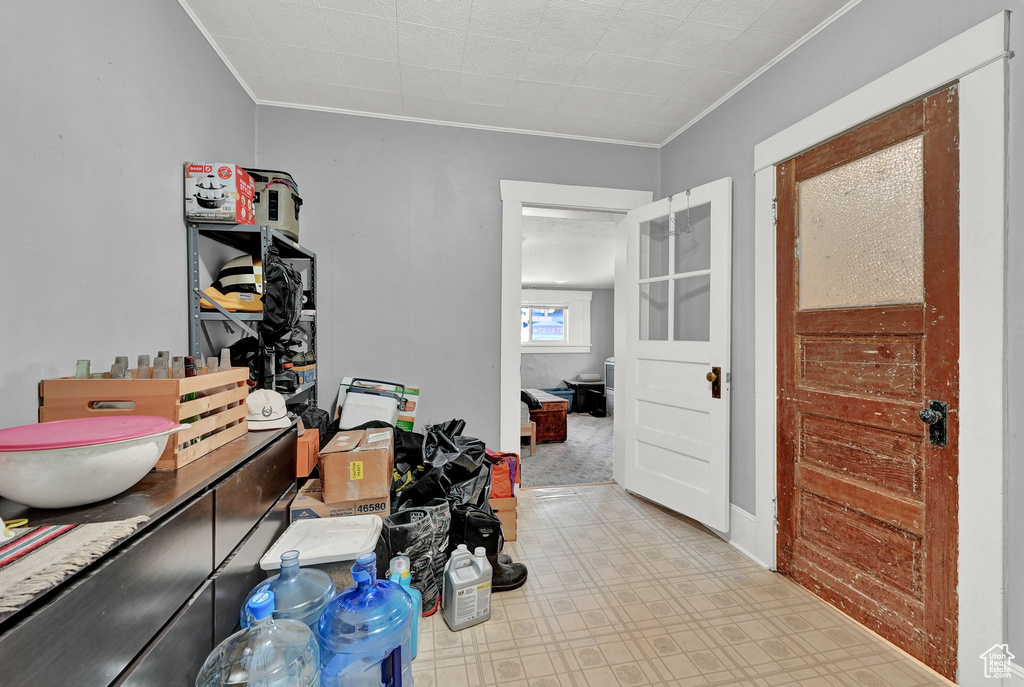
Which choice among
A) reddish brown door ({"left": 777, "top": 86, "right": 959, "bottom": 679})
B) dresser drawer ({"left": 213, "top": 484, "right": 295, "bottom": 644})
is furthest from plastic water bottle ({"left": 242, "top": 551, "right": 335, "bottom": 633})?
reddish brown door ({"left": 777, "top": 86, "right": 959, "bottom": 679})

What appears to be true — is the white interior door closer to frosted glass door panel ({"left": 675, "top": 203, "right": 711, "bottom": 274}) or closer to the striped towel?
frosted glass door panel ({"left": 675, "top": 203, "right": 711, "bottom": 274})

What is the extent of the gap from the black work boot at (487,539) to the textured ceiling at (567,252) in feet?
9.72

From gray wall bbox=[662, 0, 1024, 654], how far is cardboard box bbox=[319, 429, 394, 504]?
1921 mm

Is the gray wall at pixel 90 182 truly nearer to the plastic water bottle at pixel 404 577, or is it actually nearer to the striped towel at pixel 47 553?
the striped towel at pixel 47 553

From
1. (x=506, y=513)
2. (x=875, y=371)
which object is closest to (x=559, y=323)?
(x=506, y=513)

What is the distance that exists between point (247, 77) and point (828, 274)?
308 centimetres

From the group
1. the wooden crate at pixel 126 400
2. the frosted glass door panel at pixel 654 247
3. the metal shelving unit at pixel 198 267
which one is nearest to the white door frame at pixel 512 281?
the frosted glass door panel at pixel 654 247

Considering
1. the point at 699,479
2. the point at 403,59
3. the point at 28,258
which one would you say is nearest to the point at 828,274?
the point at 699,479

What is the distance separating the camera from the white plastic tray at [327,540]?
1.49 m

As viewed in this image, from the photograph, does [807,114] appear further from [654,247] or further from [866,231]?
[654,247]

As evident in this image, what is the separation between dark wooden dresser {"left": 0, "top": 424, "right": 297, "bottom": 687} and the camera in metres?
0.66

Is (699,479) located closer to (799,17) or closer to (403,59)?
(799,17)

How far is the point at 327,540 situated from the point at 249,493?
33cm

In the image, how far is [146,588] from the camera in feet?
2.91
